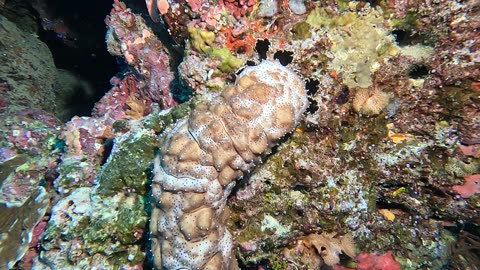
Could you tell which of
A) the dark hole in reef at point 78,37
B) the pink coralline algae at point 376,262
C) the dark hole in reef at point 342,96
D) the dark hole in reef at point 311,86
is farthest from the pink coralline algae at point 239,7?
the dark hole in reef at point 78,37

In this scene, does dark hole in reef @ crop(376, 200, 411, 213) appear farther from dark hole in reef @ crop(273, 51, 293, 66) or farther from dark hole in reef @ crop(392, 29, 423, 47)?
dark hole in reef @ crop(273, 51, 293, 66)

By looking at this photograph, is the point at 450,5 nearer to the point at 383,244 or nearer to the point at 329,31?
the point at 329,31

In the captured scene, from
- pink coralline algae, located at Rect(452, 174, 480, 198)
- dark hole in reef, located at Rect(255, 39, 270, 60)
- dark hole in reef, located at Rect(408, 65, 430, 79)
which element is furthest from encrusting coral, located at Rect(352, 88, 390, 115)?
pink coralline algae, located at Rect(452, 174, 480, 198)

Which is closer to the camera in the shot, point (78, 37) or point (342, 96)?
point (342, 96)

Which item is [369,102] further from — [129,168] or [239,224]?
[129,168]

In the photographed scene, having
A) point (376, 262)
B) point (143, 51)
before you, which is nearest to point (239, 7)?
point (143, 51)

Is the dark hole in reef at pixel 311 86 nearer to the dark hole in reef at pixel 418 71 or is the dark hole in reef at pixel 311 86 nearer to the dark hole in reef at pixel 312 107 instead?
the dark hole in reef at pixel 312 107

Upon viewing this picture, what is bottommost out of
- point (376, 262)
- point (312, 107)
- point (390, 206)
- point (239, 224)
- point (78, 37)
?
point (239, 224)
